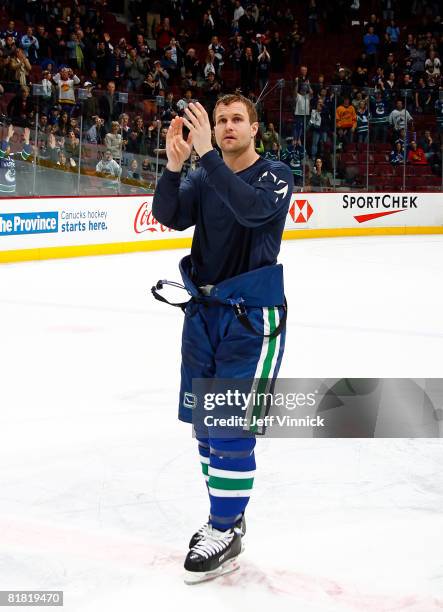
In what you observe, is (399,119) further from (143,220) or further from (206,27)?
(143,220)

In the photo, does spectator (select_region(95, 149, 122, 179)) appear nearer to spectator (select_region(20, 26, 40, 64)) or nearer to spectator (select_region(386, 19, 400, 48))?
spectator (select_region(20, 26, 40, 64))

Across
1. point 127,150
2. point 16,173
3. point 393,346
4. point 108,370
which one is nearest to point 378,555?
point 108,370

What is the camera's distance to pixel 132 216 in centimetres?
1419

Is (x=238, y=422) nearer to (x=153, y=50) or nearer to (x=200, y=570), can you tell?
(x=200, y=570)

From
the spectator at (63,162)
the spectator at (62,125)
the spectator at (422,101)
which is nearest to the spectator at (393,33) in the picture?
the spectator at (422,101)

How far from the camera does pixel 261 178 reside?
9.51 feet

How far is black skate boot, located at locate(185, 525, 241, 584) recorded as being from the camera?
9.62 feet

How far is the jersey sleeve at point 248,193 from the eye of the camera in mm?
2750

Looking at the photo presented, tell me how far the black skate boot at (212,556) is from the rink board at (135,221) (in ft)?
20.7

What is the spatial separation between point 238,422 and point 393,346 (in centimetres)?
415

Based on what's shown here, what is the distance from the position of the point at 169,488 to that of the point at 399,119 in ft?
48.9

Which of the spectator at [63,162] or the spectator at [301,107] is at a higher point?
the spectator at [301,107]

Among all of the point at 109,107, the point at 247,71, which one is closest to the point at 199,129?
the point at 109,107

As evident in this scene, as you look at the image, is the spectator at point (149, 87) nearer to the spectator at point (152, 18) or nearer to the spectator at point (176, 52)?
the spectator at point (176, 52)
